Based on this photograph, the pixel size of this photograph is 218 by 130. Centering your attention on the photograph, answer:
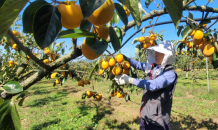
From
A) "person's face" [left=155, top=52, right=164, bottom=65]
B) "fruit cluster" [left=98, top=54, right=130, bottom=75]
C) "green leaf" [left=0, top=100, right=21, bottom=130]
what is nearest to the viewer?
"green leaf" [left=0, top=100, right=21, bottom=130]

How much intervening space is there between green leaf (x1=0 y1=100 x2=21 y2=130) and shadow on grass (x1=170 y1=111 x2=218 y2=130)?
162 inches

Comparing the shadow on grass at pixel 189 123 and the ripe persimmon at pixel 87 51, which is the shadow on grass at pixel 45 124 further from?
the ripe persimmon at pixel 87 51

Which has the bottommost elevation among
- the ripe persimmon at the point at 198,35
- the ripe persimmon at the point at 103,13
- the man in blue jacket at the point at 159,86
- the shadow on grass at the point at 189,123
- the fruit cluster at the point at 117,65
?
the shadow on grass at the point at 189,123

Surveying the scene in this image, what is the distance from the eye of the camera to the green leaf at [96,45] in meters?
0.42

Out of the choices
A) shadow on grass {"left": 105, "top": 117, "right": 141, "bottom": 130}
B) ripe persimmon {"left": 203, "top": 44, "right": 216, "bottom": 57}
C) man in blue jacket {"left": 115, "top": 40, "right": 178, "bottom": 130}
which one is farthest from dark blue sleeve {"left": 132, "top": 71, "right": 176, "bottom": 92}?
shadow on grass {"left": 105, "top": 117, "right": 141, "bottom": 130}

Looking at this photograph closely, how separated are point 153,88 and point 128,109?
3.84 metres

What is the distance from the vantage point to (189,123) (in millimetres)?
3951

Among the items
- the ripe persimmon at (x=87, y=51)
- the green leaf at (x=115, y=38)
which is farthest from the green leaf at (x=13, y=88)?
the green leaf at (x=115, y=38)

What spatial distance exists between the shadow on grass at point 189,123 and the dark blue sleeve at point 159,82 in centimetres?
266

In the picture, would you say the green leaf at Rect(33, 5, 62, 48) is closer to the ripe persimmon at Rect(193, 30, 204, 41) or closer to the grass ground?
the ripe persimmon at Rect(193, 30, 204, 41)

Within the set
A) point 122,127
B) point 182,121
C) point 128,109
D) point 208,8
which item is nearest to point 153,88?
point 208,8

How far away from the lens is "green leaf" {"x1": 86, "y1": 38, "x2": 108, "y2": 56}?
416 mm

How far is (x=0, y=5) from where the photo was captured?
282 millimetres

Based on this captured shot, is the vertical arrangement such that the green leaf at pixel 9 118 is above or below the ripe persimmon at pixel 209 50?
below
